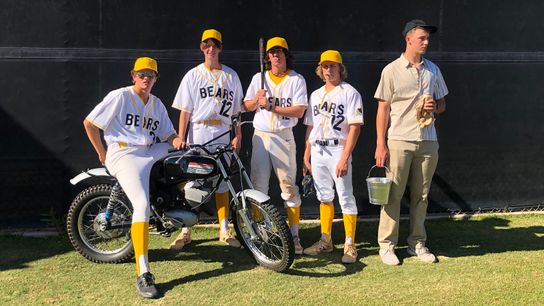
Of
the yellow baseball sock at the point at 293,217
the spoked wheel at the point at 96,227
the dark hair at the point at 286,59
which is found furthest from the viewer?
the yellow baseball sock at the point at 293,217

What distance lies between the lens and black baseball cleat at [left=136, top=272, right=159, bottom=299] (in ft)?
10.5

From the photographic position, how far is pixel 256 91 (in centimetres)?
397

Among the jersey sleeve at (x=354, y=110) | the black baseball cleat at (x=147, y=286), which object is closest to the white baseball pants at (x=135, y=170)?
the black baseball cleat at (x=147, y=286)

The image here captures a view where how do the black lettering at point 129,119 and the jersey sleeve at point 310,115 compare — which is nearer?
the black lettering at point 129,119

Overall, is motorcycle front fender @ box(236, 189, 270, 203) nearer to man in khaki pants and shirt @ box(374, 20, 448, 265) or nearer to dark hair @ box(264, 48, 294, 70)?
man in khaki pants and shirt @ box(374, 20, 448, 265)

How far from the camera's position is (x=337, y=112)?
150 inches

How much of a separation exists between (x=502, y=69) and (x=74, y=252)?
4653 millimetres

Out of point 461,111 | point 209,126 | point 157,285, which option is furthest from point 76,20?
point 461,111

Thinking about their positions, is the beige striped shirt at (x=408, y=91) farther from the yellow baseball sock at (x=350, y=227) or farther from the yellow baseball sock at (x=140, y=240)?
the yellow baseball sock at (x=140, y=240)

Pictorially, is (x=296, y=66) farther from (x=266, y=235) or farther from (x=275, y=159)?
(x=266, y=235)

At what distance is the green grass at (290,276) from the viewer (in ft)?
10.5

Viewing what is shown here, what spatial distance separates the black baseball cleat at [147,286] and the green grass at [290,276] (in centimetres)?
6

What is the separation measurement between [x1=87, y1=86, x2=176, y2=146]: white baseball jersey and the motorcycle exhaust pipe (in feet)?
1.91

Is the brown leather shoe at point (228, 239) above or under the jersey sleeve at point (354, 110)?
under
